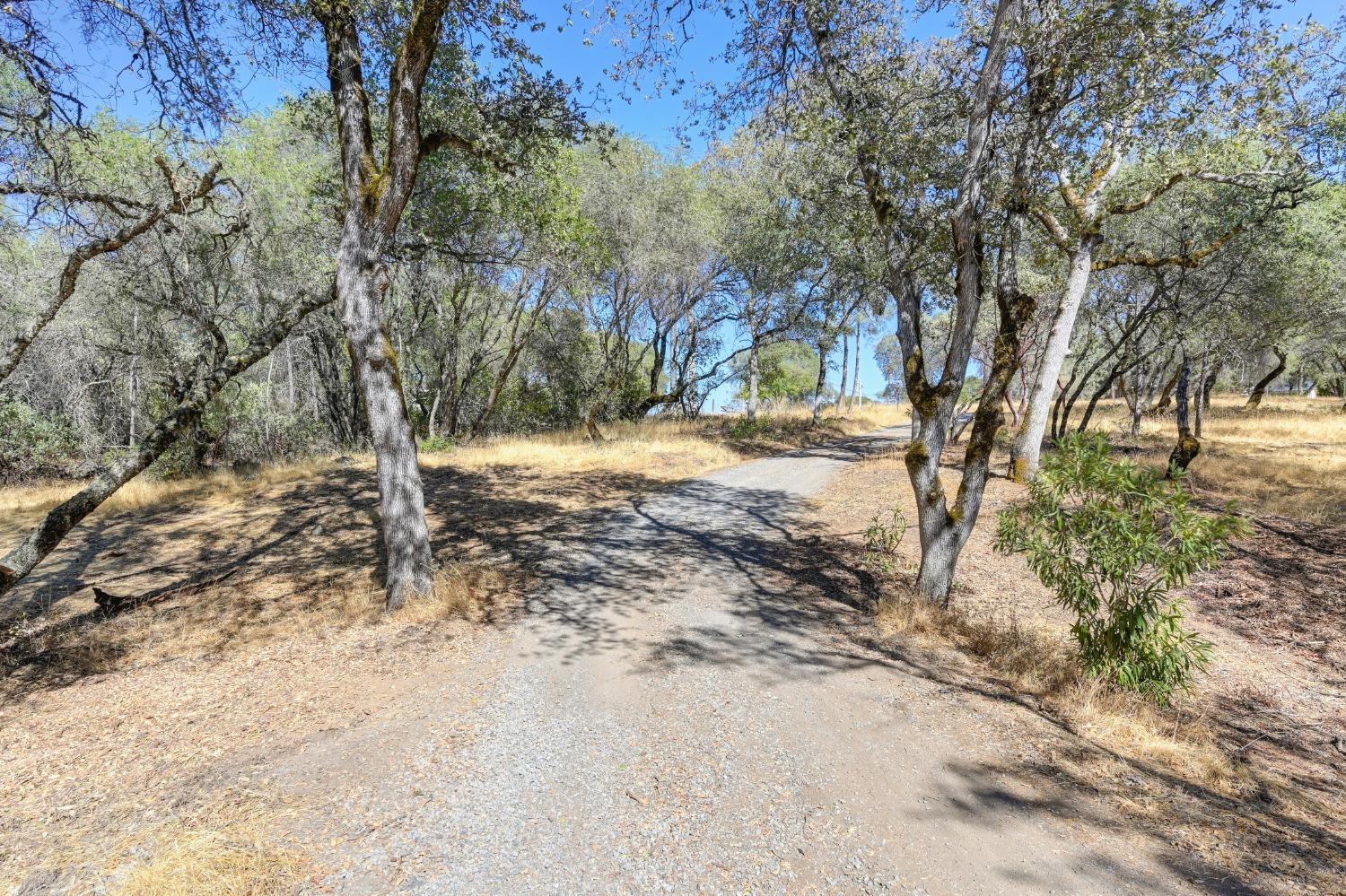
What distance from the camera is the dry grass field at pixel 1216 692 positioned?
Answer: 139 inches

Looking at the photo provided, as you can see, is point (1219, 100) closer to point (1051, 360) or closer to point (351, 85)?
point (1051, 360)

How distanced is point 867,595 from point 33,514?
16102mm

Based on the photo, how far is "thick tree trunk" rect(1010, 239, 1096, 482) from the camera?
11609 millimetres

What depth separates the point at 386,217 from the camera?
6.32 m

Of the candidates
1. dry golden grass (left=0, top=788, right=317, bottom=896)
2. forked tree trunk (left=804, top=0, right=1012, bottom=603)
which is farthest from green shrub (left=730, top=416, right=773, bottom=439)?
dry golden grass (left=0, top=788, right=317, bottom=896)

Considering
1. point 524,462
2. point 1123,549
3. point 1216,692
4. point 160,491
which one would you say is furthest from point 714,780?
point 160,491

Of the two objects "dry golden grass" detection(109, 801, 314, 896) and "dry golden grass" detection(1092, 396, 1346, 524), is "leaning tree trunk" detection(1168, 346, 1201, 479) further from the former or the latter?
"dry golden grass" detection(109, 801, 314, 896)

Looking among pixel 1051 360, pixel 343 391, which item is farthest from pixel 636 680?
pixel 343 391

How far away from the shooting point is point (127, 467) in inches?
223

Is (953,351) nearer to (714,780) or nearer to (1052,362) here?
(714,780)

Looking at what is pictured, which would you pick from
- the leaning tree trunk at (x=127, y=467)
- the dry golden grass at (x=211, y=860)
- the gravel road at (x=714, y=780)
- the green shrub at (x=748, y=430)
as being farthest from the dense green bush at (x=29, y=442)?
the green shrub at (x=748, y=430)

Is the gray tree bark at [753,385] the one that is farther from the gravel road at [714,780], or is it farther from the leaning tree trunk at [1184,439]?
the gravel road at [714,780]

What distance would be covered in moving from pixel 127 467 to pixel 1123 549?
9635 millimetres

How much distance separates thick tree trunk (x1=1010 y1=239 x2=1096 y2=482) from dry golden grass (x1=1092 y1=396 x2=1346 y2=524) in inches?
89.9
